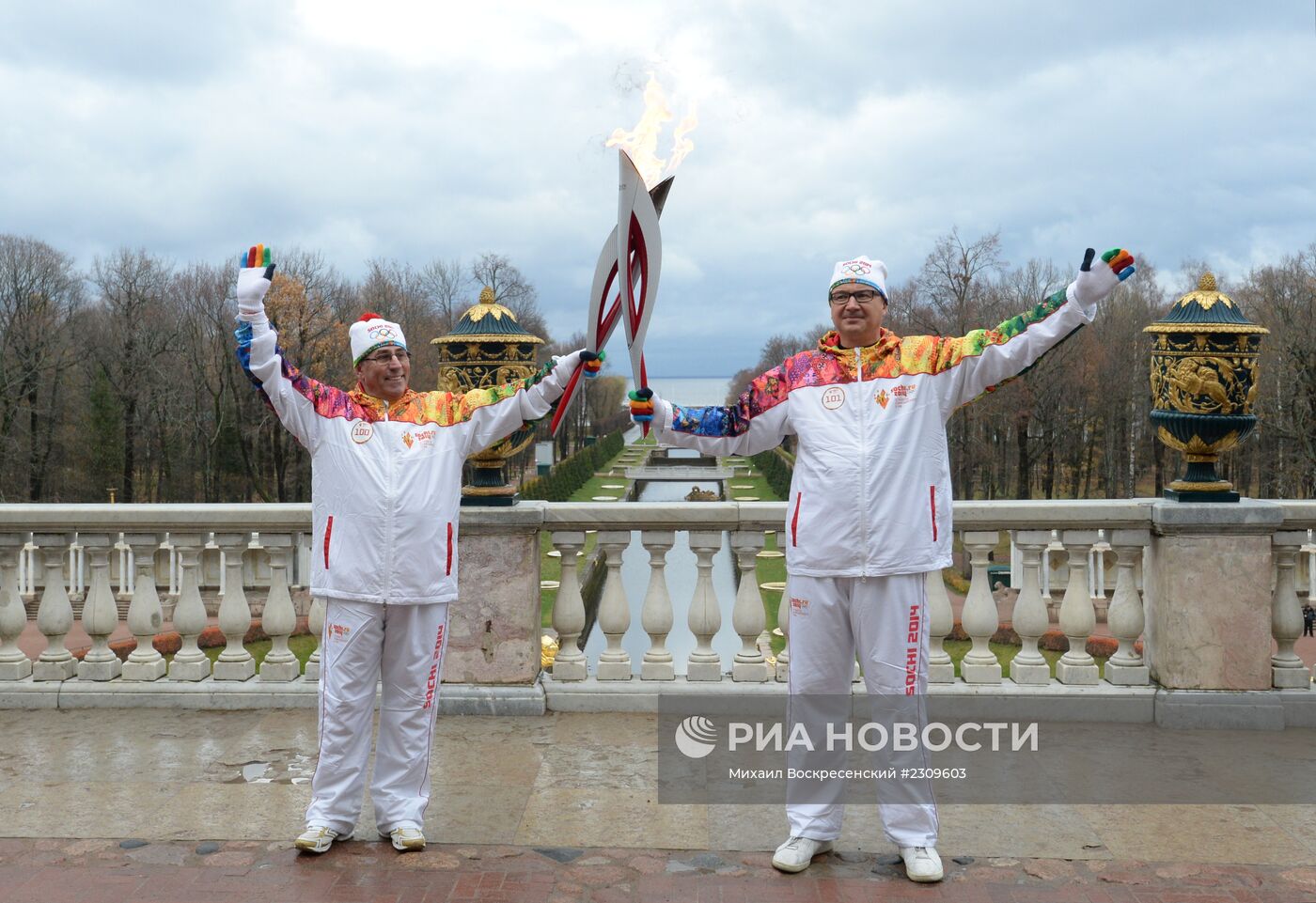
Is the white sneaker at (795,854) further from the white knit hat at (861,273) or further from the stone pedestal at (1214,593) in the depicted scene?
the stone pedestal at (1214,593)

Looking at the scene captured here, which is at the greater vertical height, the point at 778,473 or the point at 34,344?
the point at 34,344

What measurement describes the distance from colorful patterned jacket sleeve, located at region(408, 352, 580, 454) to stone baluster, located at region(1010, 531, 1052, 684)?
285 centimetres

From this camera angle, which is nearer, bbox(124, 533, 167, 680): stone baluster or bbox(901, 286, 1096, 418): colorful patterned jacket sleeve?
bbox(901, 286, 1096, 418): colorful patterned jacket sleeve

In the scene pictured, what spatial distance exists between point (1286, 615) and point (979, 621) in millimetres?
1564

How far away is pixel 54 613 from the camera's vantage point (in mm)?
6535

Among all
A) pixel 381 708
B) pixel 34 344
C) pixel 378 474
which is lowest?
Result: pixel 381 708

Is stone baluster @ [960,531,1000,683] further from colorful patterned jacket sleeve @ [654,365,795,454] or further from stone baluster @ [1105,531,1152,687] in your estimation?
colorful patterned jacket sleeve @ [654,365,795,454]

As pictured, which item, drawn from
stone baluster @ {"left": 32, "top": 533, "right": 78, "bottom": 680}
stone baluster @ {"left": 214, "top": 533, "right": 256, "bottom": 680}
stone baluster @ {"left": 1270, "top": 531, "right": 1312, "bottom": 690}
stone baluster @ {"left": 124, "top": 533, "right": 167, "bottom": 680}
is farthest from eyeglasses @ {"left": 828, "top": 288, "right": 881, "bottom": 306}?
stone baluster @ {"left": 32, "top": 533, "right": 78, "bottom": 680}

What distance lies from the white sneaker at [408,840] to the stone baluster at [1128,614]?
12.2 ft

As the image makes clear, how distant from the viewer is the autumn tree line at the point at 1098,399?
3562cm

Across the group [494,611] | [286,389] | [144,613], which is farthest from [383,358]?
[144,613]

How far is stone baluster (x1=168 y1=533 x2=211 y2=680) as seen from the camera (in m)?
6.46

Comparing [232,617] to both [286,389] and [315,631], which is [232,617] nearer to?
[315,631]

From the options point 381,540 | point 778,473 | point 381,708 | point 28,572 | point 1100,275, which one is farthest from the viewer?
point 778,473
